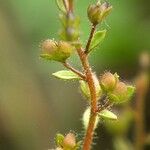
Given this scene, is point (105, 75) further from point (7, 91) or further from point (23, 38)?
point (23, 38)

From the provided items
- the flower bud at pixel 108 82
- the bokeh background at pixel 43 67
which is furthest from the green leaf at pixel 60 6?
the bokeh background at pixel 43 67

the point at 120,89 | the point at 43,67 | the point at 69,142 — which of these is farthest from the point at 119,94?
the point at 43,67

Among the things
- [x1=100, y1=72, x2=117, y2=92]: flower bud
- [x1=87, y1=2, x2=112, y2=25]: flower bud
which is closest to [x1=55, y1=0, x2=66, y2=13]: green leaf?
[x1=87, y1=2, x2=112, y2=25]: flower bud

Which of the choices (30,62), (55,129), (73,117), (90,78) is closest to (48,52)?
(90,78)

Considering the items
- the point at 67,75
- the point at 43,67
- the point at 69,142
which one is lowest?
the point at 69,142

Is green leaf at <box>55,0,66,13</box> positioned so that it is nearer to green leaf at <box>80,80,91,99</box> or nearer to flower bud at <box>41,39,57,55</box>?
flower bud at <box>41,39,57,55</box>

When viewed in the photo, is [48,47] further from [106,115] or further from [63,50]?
[106,115]
